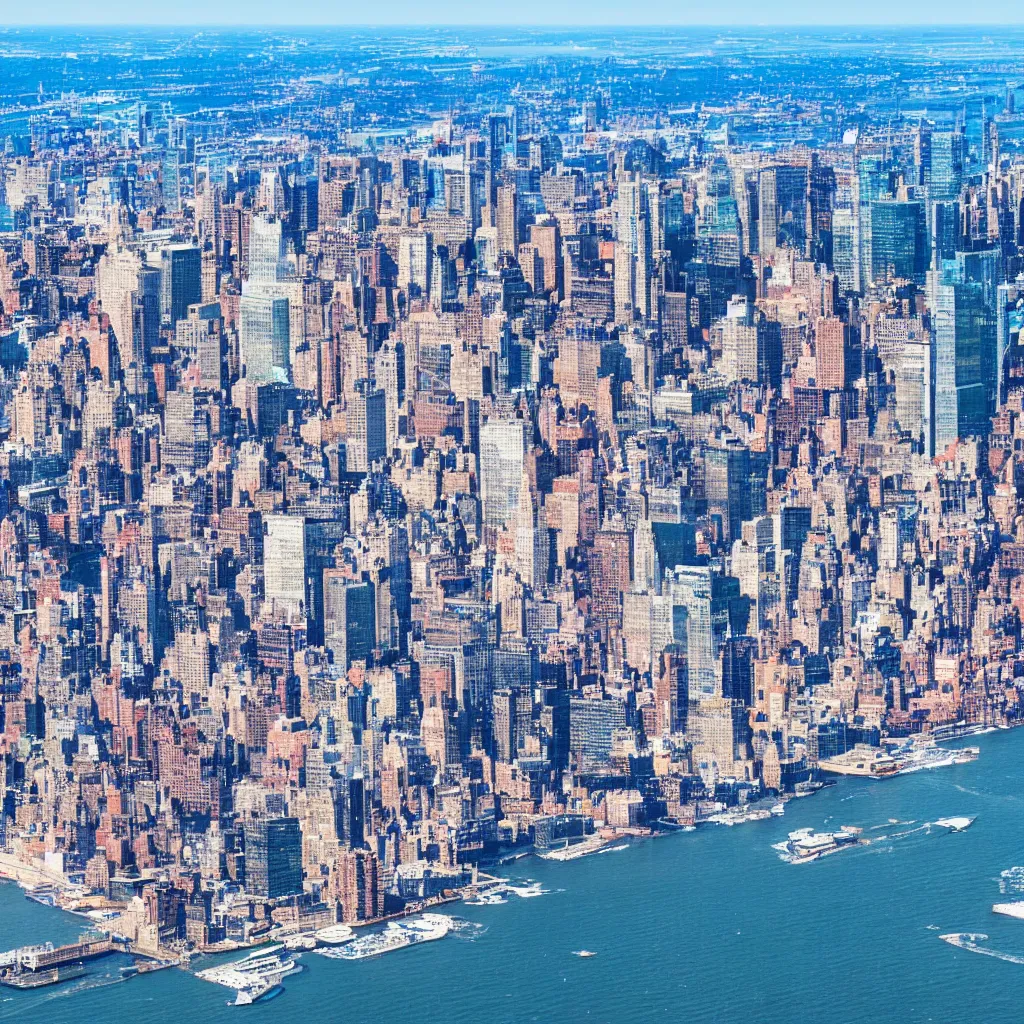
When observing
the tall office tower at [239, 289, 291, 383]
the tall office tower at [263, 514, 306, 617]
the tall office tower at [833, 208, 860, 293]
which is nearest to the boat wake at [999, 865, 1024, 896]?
the tall office tower at [263, 514, 306, 617]

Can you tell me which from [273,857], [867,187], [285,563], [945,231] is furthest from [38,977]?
[867,187]

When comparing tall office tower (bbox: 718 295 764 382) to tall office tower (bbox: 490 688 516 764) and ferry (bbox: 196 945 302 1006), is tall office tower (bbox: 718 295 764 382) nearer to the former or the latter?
tall office tower (bbox: 490 688 516 764)

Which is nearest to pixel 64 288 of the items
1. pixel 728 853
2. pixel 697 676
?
pixel 697 676

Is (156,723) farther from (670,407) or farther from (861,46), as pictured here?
(861,46)

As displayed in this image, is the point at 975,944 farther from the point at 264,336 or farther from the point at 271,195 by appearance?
the point at 271,195

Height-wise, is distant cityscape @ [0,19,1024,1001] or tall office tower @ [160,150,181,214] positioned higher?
tall office tower @ [160,150,181,214]
